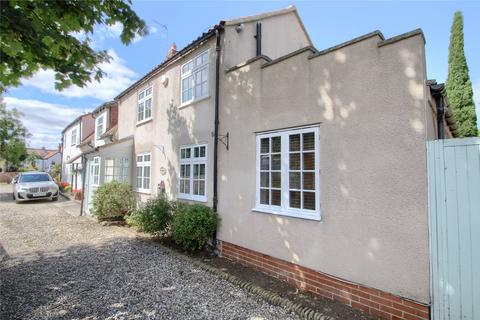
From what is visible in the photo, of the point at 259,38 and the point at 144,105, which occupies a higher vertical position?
the point at 259,38

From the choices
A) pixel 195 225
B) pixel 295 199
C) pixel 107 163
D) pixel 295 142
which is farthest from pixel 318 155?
pixel 107 163

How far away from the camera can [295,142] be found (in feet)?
20.3

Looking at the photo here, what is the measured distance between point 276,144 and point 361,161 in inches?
86.2

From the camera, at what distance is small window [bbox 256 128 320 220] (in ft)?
18.9

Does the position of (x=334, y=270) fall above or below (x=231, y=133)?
below

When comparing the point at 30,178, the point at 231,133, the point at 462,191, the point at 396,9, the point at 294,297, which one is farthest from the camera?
the point at 30,178

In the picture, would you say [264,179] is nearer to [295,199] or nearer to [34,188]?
[295,199]

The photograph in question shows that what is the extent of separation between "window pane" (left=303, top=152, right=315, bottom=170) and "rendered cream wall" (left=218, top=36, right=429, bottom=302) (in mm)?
282

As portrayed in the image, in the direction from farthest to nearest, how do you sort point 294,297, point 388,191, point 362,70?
point 294,297
point 362,70
point 388,191

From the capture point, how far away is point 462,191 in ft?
13.1

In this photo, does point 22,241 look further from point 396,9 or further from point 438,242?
point 396,9

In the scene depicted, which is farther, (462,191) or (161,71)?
(161,71)

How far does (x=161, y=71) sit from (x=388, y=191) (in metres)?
10.7

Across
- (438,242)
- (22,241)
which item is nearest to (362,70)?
(438,242)
